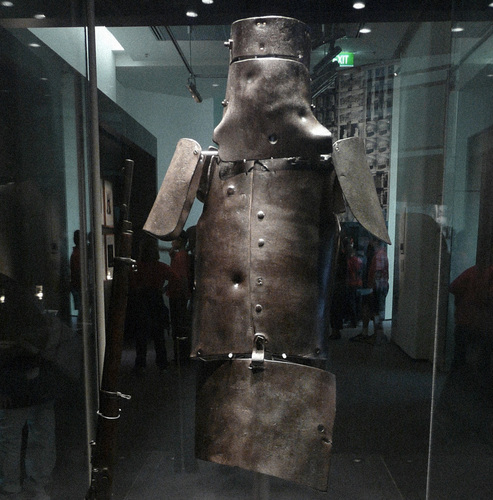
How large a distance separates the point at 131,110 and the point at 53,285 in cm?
88

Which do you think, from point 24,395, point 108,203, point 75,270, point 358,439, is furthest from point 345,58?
point 24,395

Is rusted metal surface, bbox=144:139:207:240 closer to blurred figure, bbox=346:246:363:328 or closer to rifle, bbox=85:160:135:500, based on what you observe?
rifle, bbox=85:160:135:500

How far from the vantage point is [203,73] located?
2.07 meters

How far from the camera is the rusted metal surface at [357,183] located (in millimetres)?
1470

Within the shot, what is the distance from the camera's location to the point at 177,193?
158 cm

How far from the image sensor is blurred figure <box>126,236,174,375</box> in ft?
7.11

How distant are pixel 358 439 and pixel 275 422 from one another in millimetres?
1062

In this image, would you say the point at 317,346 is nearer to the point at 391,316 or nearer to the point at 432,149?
the point at 391,316

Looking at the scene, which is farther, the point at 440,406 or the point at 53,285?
the point at 440,406

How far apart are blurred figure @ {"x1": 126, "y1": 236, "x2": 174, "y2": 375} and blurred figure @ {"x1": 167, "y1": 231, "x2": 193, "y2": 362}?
0.12ft

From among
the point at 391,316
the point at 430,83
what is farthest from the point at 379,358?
the point at 430,83

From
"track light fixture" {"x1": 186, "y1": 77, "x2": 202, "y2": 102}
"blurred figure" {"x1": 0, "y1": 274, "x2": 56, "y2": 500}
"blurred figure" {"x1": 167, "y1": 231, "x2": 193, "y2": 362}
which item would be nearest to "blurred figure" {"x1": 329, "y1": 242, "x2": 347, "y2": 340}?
"blurred figure" {"x1": 167, "y1": 231, "x2": 193, "y2": 362}

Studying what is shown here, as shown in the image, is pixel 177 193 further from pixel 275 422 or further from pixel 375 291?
pixel 375 291

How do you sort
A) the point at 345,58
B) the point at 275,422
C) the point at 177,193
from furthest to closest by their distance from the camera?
the point at 345,58 → the point at 177,193 → the point at 275,422
